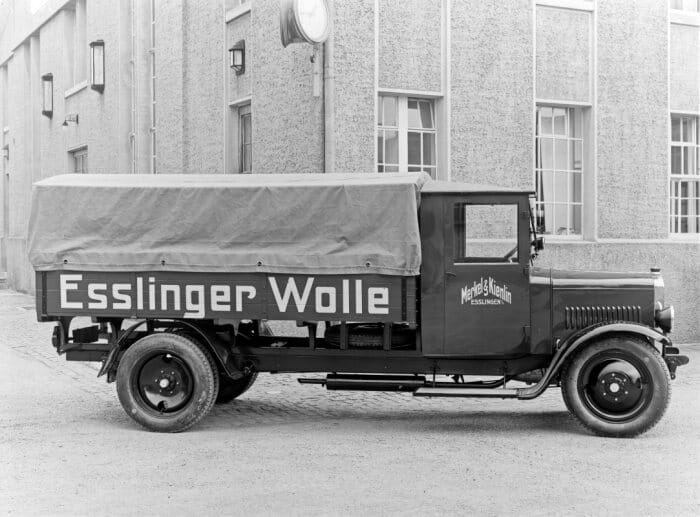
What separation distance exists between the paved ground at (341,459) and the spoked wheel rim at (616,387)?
0.27m

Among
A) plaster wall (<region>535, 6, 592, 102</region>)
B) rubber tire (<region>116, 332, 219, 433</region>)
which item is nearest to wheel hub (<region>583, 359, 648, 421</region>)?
rubber tire (<region>116, 332, 219, 433</region>)

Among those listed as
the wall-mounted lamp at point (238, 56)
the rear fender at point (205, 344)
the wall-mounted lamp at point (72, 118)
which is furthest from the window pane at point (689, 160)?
the wall-mounted lamp at point (72, 118)

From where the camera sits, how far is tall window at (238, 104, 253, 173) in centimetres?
1445

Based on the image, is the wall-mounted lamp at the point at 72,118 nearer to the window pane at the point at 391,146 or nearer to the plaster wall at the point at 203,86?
the plaster wall at the point at 203,86

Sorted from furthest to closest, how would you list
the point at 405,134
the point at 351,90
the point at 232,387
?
the point at 405,134
the point at 351,90
the point at 232,387

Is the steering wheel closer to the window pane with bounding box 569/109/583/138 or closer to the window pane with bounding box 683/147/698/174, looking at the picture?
the window pane with bounding box 569/109/583/138

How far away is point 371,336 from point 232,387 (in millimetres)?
1842

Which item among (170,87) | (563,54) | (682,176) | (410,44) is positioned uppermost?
(170,87)

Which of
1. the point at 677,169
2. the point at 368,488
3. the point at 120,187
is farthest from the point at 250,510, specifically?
the point at 677,169

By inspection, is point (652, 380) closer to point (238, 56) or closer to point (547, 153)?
point (547, 153)

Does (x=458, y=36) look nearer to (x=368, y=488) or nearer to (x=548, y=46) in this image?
(x=548, y=46)

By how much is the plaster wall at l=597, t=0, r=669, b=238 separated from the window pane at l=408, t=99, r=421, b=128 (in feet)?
9.86

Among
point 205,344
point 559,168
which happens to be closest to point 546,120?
point 559,168

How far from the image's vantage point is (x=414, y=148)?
12758 mm
